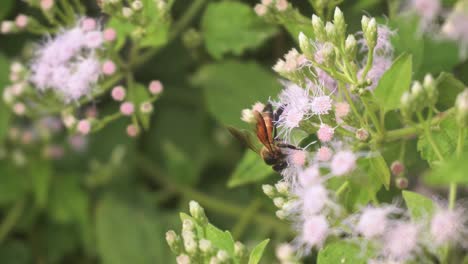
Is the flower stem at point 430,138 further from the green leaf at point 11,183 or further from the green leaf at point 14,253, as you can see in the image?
the green leaf at point 14,253

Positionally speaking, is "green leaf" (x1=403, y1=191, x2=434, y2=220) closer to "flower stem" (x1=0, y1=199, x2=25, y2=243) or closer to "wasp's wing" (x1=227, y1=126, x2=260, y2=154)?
"wasp's wing" (x1=227, y1=126, x2=260, y2=154)

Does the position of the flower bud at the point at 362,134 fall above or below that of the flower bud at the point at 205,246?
above

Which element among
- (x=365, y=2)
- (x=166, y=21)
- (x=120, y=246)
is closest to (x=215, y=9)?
(x=166, y=21)

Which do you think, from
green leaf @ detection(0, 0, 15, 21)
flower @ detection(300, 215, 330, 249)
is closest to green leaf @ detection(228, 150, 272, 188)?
flower @ detection(300, 215, 330, 249)

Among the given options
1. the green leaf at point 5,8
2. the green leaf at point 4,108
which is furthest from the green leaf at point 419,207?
the green leaf at point 5,8

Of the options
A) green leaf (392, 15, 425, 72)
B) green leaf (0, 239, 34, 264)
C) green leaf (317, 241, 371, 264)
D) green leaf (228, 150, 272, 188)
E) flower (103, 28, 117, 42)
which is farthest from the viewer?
green leaf (0, 239, 34, 264)

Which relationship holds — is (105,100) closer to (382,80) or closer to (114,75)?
(114,75)
